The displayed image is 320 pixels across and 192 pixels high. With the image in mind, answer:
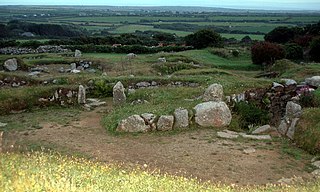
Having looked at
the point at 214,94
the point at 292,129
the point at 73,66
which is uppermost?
the point at 214,94

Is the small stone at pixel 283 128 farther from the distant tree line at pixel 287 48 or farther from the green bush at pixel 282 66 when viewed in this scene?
the distant tree line at pixel 287 48

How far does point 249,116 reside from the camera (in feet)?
66.7

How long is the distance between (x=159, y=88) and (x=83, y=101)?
4571 millimetres

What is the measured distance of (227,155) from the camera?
1553cm

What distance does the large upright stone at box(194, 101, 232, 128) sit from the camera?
18878 mm

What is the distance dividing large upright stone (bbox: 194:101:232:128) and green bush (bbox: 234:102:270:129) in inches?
50.1

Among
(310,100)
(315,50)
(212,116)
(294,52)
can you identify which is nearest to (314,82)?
(310,100)

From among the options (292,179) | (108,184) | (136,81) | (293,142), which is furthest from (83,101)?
(108,184)

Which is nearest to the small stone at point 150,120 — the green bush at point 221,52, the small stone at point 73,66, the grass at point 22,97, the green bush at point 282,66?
the grass at point 22,97

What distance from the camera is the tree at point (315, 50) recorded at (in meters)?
48.9

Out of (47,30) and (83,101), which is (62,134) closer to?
(83,101)

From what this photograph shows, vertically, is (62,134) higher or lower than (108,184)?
lower

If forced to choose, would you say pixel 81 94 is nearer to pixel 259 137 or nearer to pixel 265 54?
pixel 259 137

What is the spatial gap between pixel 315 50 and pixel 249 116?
33.1 m
